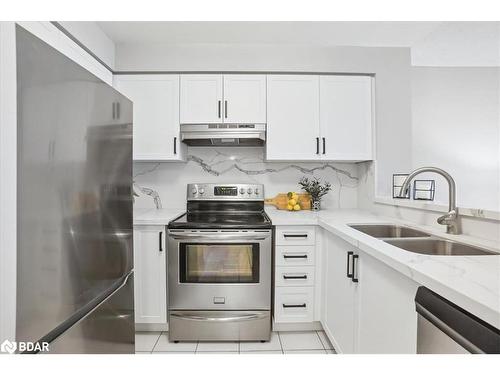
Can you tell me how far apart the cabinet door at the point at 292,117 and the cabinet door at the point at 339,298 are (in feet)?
2.76

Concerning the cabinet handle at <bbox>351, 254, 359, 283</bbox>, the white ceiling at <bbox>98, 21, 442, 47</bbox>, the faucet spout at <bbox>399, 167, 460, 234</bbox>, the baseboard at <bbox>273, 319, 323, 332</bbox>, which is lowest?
the baseboard at <bbox>273, 319, 323, 332</bbox>

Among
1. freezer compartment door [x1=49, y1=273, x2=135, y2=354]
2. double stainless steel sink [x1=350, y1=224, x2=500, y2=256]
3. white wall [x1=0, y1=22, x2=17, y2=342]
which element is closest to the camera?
white wall [x1=0, y1=22, x2=17, y2=342]

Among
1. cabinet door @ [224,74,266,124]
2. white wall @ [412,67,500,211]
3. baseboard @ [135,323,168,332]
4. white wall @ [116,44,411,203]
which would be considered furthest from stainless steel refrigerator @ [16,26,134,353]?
white wall @ [412,67,500,211]

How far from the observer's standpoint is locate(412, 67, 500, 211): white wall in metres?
2.99

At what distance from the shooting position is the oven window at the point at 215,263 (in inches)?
82.5

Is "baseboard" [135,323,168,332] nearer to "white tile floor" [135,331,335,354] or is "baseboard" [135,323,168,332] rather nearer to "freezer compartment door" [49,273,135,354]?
"white tile floor" [135,331,335,354]

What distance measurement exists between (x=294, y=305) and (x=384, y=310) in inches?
41.7

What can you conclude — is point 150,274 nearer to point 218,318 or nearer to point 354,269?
point 218,318

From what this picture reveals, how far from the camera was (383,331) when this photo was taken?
1212 mm

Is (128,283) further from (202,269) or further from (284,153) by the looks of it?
(284,153)

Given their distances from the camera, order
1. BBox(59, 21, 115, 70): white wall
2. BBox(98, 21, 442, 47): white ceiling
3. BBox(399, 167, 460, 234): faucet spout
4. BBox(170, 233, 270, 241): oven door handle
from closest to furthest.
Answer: BBox(399, 167, 460, 234): faucet spout → BBox(59, 21, 115, 70): white wall → BBox(170, 233, 270, 241): oven door handle → BBox(98, 21, 442, 47): white ceiling

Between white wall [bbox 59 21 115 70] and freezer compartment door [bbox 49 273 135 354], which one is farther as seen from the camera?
white wall [bbox 59 21 115 70]

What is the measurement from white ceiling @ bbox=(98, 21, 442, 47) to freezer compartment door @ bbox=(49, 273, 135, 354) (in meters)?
1.87

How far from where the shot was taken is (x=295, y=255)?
7.13 ft
